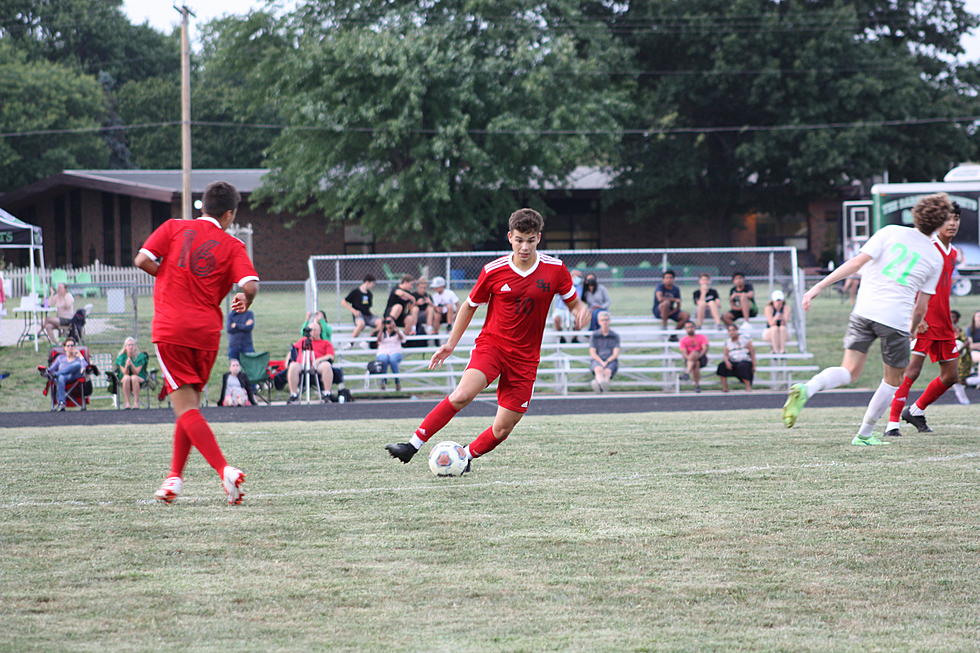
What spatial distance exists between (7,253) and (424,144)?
1881 cm

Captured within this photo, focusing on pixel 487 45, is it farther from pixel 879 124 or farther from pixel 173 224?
pixel 173 224

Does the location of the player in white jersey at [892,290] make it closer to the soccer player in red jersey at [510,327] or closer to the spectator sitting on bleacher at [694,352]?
the soccer player in red jersey at [510,327]

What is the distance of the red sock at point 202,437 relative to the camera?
6660 millimetres

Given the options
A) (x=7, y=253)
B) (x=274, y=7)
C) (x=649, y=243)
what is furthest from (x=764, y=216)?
(x=7, y=253)

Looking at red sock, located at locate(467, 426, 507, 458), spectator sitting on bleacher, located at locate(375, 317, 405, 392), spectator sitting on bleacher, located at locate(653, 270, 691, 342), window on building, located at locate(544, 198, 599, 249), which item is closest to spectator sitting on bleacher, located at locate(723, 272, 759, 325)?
spectator sitting on bleacher, located at locate(653, 270, 691, 342)

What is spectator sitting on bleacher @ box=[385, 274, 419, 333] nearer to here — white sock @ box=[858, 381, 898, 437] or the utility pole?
the utility pole

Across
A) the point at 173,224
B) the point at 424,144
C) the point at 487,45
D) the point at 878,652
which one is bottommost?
the point at 878,652

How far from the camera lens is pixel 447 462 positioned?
7781 millimetres

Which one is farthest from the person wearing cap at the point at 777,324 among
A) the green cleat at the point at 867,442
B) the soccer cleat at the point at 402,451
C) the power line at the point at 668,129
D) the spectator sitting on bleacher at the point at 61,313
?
the power line at the point at 668,129

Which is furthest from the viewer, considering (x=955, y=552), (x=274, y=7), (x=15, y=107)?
(x=15, y=107)

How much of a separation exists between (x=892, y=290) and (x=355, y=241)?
130 feet

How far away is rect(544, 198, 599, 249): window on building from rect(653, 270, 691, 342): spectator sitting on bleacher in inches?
1117

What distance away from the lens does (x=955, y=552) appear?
18.3ft

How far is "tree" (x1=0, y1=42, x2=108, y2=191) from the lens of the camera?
186 ft
